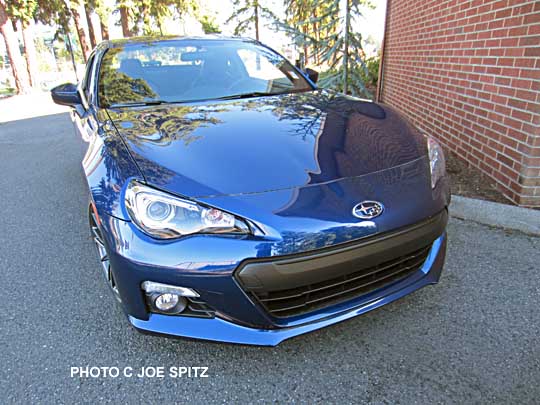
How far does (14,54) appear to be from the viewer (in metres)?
13.3

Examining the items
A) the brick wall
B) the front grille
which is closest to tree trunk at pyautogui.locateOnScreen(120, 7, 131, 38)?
the brick wall

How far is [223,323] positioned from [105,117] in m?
1.42

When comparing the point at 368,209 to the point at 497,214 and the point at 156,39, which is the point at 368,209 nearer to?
the point at 497,214

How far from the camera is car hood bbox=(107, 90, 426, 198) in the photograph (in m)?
1.54

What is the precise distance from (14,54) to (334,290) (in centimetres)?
1615

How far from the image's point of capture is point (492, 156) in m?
3.13

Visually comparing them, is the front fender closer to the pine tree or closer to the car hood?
the car hood

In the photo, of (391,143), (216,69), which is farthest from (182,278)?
(216,69)

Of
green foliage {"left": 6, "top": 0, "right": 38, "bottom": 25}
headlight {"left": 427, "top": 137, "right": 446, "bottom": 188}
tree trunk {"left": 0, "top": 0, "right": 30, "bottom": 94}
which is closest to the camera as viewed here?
headlight {"left": 427, "top": 137, "right": 446, "bottom": 188}

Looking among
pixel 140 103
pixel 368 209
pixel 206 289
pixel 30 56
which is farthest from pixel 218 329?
pixel 30 56

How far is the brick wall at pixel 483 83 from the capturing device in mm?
2662

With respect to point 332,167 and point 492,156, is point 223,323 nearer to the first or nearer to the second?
point 332,167

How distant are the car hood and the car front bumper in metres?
0.23

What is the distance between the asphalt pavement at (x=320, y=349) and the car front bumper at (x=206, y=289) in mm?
253
